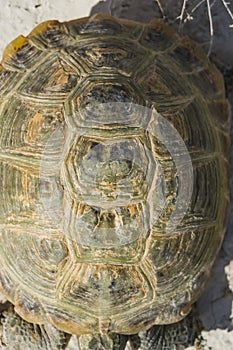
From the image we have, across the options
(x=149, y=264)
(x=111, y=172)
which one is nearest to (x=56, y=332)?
(x=149, y=264)

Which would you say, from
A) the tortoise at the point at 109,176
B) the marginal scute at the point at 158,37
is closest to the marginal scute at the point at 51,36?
the tortoise at the point at 109,176

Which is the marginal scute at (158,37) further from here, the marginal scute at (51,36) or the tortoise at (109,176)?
the marginal scute at (51,36)

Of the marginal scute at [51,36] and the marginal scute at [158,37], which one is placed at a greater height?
the marginal scute at [51,36]

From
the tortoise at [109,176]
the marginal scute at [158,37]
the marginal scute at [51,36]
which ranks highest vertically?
the marginal scute at [51,36]

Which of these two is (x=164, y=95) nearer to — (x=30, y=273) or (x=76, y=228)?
(x=76, y=228)

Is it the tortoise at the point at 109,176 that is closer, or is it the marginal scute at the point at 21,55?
the tortoise at the point at 109,176

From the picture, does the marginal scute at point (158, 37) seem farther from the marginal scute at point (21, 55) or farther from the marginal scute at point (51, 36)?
the marginal scute at point (21, 55)

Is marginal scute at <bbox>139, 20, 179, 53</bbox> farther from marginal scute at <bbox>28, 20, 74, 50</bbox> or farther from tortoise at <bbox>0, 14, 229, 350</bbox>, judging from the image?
marginal scute at <bbox>28, 20, 74, 50</bbox>

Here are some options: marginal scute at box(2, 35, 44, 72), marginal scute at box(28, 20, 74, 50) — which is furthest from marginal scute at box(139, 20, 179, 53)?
marginal scute at box(2, 35, 44, 72)
